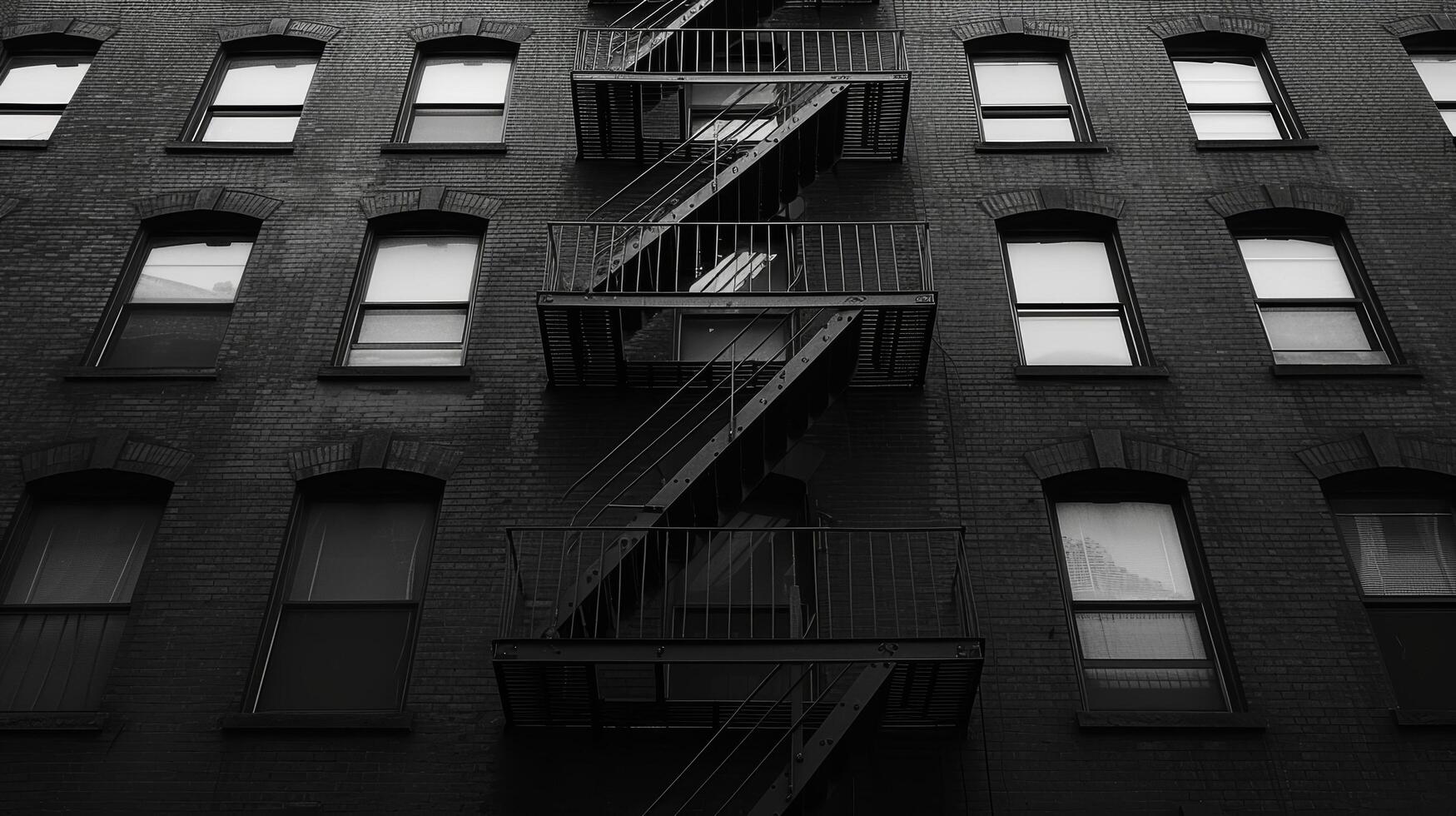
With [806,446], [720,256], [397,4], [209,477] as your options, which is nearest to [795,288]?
[720,256]

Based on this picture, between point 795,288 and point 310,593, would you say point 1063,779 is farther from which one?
A: point 310,593

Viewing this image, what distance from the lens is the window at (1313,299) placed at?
40.3ft

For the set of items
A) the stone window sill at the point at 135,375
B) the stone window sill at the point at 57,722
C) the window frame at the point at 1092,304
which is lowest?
the stone window sill at the point at 57,722

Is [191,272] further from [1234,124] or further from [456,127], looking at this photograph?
[1234,124]

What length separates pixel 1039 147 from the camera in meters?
13.7

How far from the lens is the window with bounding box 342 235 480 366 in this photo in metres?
12.3

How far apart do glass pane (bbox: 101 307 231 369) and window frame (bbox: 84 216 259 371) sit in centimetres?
3

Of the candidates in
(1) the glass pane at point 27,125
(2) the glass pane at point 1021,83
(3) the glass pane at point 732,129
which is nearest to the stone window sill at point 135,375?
(1) the glass pane at point 27,125

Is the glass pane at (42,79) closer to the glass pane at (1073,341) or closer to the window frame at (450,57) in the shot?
the window frame at (450,57)

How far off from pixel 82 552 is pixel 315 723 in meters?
3.02

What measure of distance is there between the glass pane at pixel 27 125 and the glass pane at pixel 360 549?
6.85 meters

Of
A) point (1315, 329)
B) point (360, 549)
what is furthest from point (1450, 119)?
point (360, 549)

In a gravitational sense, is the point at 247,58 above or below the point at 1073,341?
above

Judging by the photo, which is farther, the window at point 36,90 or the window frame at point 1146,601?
the window at point 36,90
